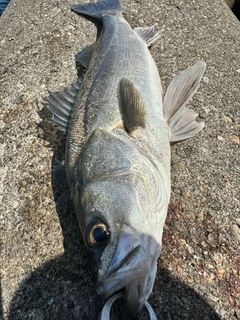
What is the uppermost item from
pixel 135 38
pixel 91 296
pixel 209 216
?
pixel 135 38

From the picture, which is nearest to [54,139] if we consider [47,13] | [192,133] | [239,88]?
[192,133]

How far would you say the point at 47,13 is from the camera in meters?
4.37

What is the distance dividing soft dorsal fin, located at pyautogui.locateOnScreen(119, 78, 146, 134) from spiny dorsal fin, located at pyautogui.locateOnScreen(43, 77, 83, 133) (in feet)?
1.55

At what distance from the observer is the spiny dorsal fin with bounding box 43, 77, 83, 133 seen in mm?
2654

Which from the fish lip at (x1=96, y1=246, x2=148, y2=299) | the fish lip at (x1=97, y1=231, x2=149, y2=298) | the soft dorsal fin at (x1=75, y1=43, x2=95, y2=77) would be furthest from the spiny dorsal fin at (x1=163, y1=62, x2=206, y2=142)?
the fish lip at (x1=96, y1=246, x2=148, y2=299)

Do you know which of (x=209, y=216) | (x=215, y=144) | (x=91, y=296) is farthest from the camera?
(x=215, y=144)

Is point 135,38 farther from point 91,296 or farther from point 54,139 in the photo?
point 91,296

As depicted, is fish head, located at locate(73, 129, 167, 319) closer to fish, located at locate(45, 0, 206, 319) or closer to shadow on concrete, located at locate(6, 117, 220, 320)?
fish, located at locate(45, 0, 206, 319)

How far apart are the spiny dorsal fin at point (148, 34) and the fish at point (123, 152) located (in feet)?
0.68

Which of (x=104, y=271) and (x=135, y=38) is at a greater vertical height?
(x=135, y=38)

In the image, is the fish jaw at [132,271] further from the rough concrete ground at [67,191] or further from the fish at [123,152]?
the rough concrete ground at [67,191]

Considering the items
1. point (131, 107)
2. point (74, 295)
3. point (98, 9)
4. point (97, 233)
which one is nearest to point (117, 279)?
point (97, 233)

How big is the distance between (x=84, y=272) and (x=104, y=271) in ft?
1.93

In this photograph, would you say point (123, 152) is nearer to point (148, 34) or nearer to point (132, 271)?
point (132, 271)
